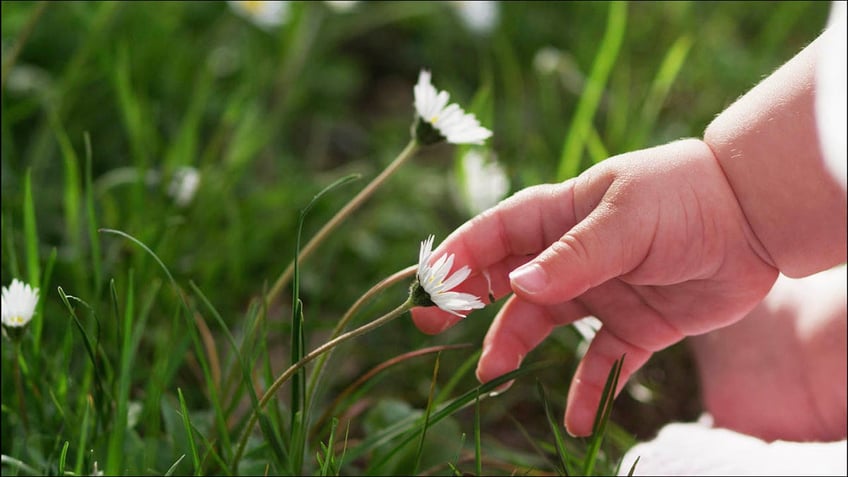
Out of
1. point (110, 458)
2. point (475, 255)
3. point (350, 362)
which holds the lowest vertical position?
point (350, 362)

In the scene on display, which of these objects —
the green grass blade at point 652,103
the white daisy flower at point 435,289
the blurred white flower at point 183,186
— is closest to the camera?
the white daisy flower at point 435,289

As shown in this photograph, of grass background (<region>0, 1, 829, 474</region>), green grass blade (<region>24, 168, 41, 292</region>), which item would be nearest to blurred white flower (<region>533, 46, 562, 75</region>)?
grass background (<region>0, 1, 829, 474</region>)

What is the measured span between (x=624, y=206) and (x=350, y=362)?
0.52 m

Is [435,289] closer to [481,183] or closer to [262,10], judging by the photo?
[481,183]

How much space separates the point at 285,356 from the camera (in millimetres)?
1061

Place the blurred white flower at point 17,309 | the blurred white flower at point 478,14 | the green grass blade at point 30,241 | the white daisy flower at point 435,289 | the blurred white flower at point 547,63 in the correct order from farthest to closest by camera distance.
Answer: the blurred white flower at point 478,14
the blurred white flower at point 547,63
the green grass blade at point 30,241
the blurred white flower at point 17,309
the white daisy flower at point 435,289

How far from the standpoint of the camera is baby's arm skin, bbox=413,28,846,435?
0.65 metres

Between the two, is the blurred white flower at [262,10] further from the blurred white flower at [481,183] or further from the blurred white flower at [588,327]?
the blurred white flower at [588,327]

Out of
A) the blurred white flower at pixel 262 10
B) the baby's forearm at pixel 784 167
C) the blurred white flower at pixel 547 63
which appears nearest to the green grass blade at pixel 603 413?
the baby's forearm at pixel 784 167

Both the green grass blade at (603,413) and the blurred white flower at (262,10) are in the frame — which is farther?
the blurred white flower at (262,10)

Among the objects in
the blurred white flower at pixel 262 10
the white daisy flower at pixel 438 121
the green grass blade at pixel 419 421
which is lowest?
the green grass blade at pixel 419 421

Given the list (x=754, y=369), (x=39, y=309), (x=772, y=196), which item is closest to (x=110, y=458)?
(x=39, y=309)

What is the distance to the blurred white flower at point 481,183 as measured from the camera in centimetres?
112

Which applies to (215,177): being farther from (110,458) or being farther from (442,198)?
(110,458)
